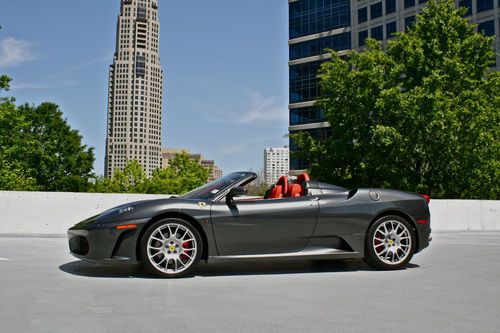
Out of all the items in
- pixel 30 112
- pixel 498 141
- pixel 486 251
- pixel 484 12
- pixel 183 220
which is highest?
pixel 484 12

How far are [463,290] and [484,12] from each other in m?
57.1

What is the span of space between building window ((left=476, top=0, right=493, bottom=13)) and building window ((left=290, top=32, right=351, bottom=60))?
1554 centimetres

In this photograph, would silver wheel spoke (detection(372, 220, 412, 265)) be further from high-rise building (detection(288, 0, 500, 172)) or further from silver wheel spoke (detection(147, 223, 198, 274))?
high-rise building (detection(288, 0, 500, 172))

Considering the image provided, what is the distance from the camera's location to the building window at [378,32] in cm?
6341

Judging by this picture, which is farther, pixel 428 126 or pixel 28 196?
pixel 428 126

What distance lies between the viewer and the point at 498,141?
32.2 m

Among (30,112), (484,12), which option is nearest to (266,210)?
(30,112)

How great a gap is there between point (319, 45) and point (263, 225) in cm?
6377

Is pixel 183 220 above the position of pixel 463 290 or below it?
above

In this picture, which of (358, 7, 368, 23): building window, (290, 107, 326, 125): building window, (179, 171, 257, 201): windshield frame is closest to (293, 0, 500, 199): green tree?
→ (179, 171, 257, 201): windshield frame

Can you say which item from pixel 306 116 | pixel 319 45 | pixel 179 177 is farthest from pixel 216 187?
pixel 179 177

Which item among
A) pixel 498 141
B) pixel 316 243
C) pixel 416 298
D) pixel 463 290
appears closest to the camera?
pixel 416 298

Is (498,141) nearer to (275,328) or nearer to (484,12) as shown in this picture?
(484,12)

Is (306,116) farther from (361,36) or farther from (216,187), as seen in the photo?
(216,187)
